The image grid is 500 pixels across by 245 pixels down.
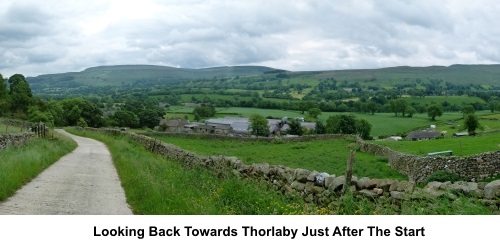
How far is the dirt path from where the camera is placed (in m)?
10.1

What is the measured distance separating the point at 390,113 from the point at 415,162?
116m

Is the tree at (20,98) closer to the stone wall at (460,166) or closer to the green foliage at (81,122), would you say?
Result: the green foliage at (81,122)

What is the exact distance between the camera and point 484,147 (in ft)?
89.0

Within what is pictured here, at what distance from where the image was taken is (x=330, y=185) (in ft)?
34.3

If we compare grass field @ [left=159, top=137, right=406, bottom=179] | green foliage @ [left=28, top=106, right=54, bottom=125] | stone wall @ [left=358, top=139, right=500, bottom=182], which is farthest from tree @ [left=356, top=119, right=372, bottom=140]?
stone wall @ [left=358, top=139, right=500, bottom=182]

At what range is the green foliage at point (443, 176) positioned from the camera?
18.5 metres

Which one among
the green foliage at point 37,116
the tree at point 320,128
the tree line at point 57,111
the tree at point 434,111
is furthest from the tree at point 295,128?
the green foliage at point 37,116

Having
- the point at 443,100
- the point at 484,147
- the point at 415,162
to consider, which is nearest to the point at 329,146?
the point at 484,147

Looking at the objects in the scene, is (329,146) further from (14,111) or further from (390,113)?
(390,113)

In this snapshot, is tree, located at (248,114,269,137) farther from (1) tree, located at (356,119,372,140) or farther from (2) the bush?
(2) the bush

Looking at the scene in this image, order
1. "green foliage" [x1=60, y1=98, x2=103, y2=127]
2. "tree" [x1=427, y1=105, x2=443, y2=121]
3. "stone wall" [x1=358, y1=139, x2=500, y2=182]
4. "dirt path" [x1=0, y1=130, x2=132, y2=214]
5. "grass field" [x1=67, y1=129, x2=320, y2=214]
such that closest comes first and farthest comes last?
1. "grass field" [x1=67, y1=129, x2=320, y2=214]
2. "dirt path" [x1=0, y1=130, x2=132, y2=214]
3. "stone wall" [x1=358, y1=139, x2=500, y2=182]
4. "green foliage" [x1=60, y1=98, x2=103, y2=127]
5. "tree" [x1=427, y1=105, x2=443, y2=121]

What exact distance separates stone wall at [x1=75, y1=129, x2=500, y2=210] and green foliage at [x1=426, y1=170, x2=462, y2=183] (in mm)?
8776

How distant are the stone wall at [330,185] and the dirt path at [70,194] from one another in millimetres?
3370

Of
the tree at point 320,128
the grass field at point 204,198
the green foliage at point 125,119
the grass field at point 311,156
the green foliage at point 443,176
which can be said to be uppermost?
the grass field at point 204,198
